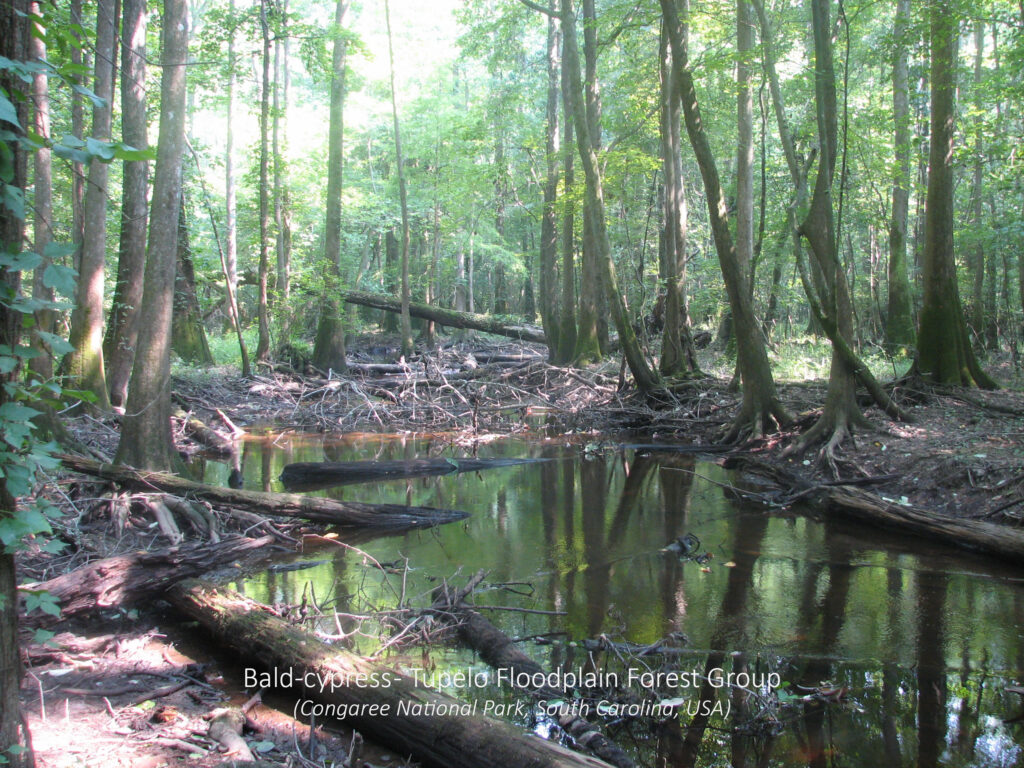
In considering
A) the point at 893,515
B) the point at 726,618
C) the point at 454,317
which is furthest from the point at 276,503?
the point at 454,317

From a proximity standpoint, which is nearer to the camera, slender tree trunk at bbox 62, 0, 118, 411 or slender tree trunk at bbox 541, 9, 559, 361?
slender tree trunk at bbox 62, 0, 118, 411

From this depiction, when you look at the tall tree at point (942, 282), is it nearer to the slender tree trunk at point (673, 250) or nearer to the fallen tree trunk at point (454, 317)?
the slender tree trunk at point (673, 250)

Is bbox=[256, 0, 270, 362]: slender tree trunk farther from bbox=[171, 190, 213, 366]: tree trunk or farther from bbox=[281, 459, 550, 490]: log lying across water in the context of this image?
bbox=[281, 459, 550, 490]: log lying across water

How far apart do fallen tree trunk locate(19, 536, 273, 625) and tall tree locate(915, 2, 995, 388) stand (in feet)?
36.4

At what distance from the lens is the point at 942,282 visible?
434 inches

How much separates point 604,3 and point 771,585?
24162mm

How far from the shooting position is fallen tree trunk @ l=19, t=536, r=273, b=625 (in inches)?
183

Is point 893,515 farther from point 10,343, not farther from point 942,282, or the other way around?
point 10,343

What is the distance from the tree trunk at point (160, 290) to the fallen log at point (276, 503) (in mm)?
540

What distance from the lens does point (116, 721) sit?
3408 millimetres

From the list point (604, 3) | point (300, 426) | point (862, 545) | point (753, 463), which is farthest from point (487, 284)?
point (862, 545)

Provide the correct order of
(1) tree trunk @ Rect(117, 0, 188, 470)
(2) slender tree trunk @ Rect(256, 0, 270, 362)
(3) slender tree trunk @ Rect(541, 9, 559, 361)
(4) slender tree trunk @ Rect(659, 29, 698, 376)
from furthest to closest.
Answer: (3) slender tree trunk @ Rect(541, 9, 559, 361) → (2) slender tree trunk @ Rect(256, 0, 270, 362) → (4) slender tree trunk @ Rect(659, 29, 698, 376) → (1) tree trunk @ Rect(117, 0, 188, 470)

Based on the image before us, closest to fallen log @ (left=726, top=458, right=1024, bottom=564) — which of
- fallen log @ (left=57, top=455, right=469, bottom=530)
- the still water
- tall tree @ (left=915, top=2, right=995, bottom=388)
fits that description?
the still water

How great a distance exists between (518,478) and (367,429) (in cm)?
550
